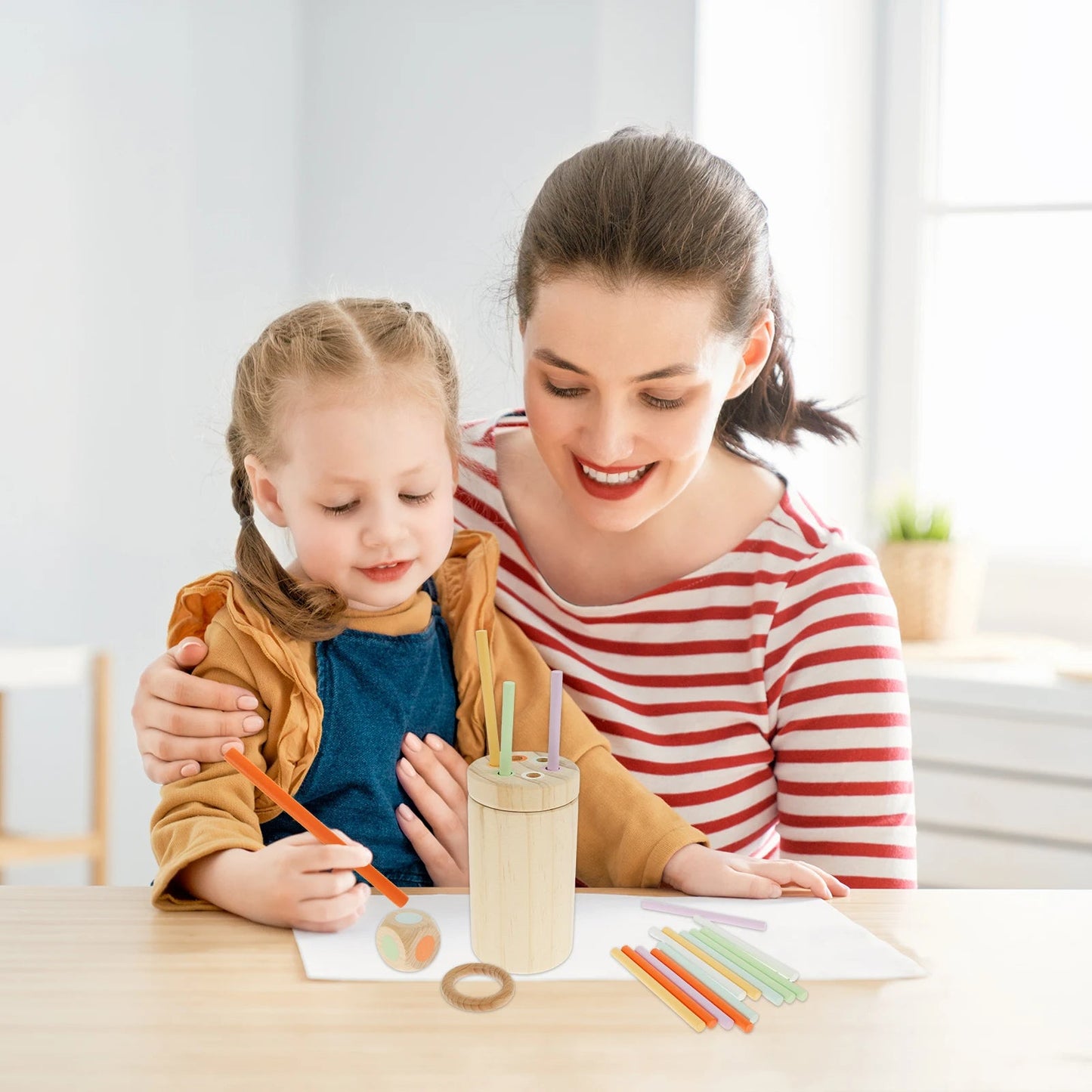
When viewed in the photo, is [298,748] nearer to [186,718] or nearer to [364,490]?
[186,718]

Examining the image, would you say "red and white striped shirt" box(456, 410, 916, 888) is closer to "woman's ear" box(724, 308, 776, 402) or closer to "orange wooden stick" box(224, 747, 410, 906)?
"woman's ear" box(724, 308, 776, 402)

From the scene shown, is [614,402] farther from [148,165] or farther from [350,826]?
[148,165]

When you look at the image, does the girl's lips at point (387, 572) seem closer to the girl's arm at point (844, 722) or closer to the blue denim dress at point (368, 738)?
the blue denim dress at point (368, 738)

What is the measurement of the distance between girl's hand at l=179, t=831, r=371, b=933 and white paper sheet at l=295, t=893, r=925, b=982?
0.6 inches

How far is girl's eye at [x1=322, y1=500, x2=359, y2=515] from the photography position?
96 centimetres

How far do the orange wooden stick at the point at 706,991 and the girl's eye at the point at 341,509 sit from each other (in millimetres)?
420

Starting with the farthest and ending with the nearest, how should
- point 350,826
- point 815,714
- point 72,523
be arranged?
1. point 72,523
2. point 815,714
3. point 350,826

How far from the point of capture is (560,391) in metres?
1.10

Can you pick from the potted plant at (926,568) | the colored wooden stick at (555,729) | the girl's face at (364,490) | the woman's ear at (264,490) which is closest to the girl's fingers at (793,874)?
the colored wooden stick at (555,729)

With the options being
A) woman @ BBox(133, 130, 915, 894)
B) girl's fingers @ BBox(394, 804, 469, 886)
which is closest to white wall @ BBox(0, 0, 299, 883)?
woman @ BBox(133, 130, 915, 894)

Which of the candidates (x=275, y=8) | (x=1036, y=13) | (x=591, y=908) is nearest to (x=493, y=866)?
(x=591, y=908)

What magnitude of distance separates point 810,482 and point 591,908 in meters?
2.03

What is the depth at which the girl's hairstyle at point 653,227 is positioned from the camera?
104 cm

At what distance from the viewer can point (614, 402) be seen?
3.43 ft
